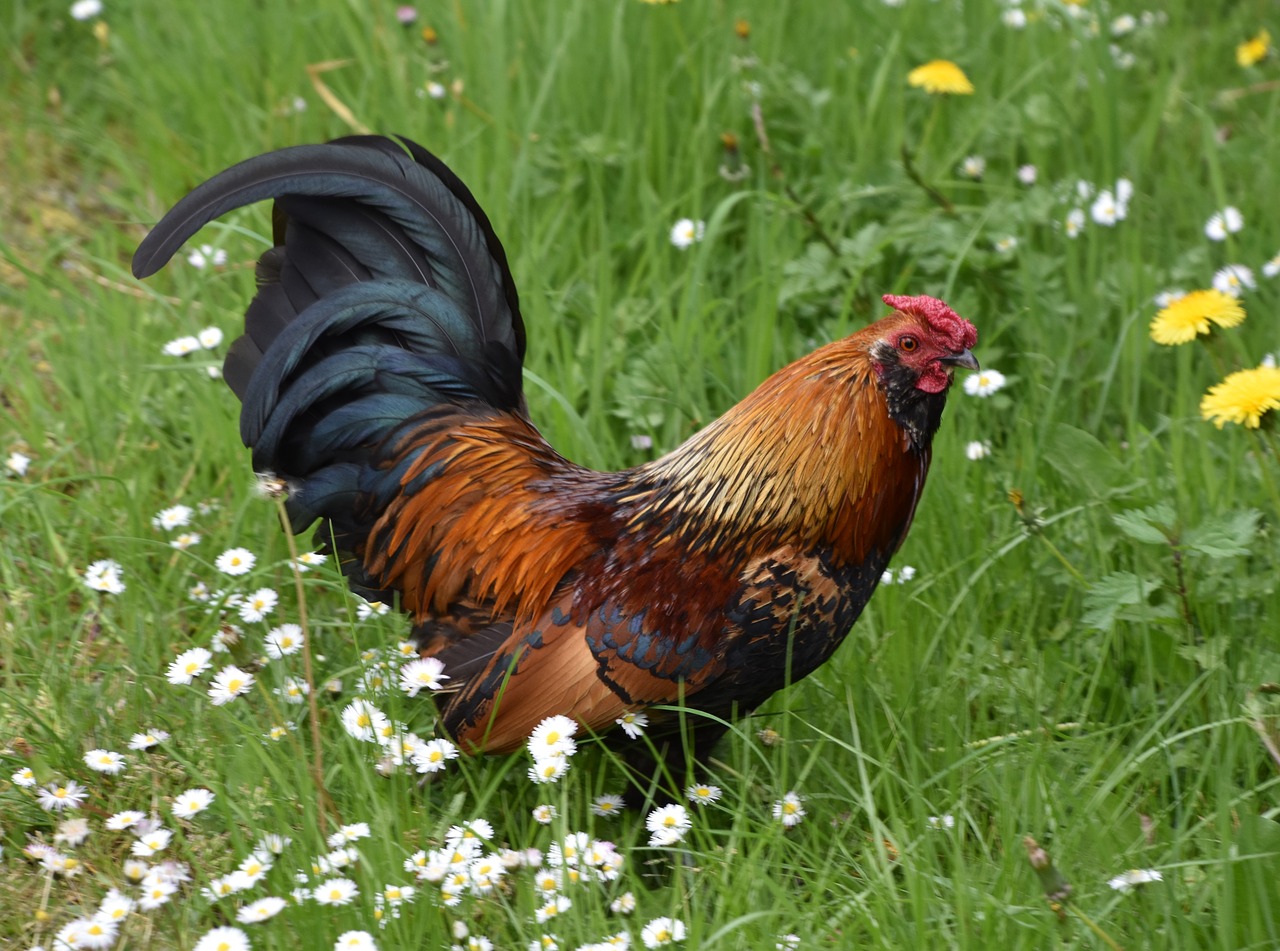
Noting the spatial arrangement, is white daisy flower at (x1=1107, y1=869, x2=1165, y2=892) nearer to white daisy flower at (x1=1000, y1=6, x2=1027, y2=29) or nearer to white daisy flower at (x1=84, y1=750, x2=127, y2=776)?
white daisy flower at (x1=84, y1=750, x2=127, y2=776)

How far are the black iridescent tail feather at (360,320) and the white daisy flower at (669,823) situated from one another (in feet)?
3.59

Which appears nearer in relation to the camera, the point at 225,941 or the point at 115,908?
the point at 225,941

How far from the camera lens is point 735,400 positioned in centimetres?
437

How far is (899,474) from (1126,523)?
71cm

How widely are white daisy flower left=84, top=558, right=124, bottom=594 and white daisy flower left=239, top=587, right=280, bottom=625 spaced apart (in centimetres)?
34

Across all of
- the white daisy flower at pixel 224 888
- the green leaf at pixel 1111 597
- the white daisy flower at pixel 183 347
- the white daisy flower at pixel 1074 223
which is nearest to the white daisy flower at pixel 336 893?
the white daisy flower at pixel 224 888

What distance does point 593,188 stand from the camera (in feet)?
16.0

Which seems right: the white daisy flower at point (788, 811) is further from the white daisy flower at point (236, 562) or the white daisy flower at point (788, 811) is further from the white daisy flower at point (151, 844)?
the white daisy flower at point (236, 562)

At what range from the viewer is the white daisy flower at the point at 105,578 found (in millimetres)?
3469

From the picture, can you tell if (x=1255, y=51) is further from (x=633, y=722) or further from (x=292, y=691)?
(x=292, y=691)

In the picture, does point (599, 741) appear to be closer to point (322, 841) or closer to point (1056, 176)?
point (322, 841)

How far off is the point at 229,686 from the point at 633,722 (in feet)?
3.25

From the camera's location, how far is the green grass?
2.94 m

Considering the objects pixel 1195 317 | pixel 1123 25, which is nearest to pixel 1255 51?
pixel 1123 25
